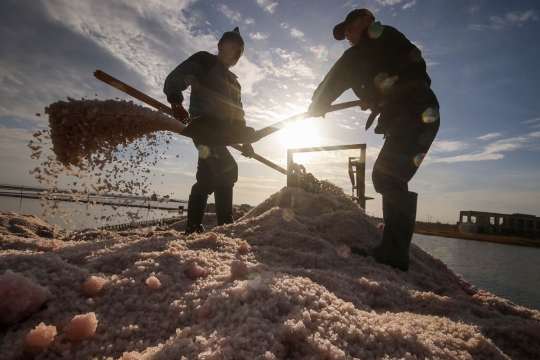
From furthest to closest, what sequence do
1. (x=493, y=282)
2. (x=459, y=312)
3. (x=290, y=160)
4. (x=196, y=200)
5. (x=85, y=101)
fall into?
(x=290, y=160) < (x=196, y=200) < (x=493, y=282) < (x=85, y=101) < (x=459, y=312)

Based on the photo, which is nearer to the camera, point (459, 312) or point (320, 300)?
point (320, 300)

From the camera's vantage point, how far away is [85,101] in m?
2.51

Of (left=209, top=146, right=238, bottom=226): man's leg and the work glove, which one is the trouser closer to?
(left=209, top=146, right=238, bottom=226): man's leg

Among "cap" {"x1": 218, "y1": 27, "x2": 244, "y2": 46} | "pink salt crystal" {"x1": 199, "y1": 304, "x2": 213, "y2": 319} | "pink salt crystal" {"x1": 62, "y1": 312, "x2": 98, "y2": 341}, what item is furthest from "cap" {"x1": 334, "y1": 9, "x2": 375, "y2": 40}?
"pink salt crystal" {"x1": 62, "y1": 312, "x2": 98, "y2": 341}

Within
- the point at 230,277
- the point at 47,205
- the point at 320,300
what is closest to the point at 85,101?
the point at 47,205

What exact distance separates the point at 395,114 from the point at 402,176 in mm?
585

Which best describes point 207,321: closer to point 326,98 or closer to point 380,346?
point 380,346

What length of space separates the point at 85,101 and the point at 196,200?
152 centimetres

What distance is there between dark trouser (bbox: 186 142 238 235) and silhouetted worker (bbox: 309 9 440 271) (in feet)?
5.57

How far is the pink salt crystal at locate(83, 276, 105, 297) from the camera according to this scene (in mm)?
1123

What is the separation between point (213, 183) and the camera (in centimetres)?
357

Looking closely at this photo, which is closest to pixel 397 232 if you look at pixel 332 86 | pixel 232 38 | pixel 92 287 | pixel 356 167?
pixel 332 86

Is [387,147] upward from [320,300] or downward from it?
upward

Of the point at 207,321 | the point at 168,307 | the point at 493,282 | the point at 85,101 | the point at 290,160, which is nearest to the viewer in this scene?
the point at 207,321
